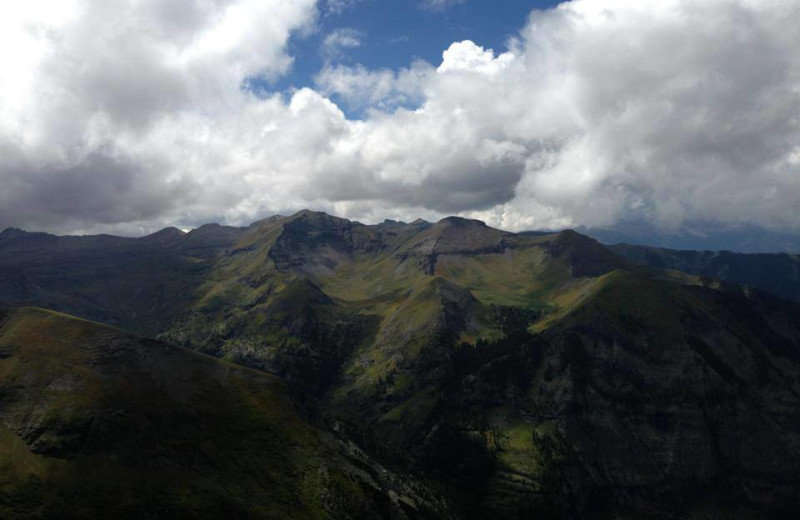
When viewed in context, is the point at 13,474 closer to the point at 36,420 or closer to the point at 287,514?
the point at 36,420

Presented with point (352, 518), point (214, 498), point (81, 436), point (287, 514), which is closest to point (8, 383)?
point (81, 436)

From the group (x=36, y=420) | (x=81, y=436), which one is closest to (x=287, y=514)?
(x=81, y=436)

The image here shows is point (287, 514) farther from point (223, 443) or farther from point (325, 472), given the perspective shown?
point (223, 443)

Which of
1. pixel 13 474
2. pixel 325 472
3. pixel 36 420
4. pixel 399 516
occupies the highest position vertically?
pixel 36 420

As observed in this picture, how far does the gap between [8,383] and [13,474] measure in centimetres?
4893

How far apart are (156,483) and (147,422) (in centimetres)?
3080

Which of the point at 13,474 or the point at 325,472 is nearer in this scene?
the point at 13,474

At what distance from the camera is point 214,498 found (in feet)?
562

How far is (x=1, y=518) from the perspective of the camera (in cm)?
Answer: 14650

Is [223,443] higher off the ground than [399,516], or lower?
higher

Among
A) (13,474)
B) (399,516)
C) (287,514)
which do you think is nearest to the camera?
(13,474)

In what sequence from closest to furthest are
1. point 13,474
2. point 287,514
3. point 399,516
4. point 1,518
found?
point 1,518 → point 13,474 → point 287,514 → point 399,516

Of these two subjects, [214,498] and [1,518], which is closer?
[1,518]

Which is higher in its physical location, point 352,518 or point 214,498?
point 214,498
